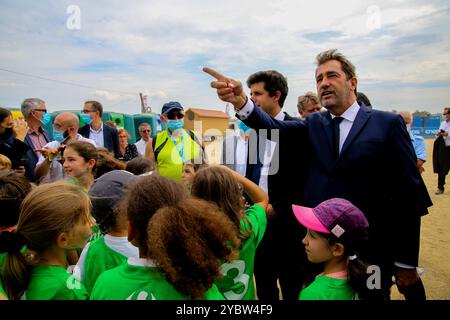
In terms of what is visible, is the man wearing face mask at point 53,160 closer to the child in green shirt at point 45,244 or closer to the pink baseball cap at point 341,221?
the child in green shirt at point 45,244

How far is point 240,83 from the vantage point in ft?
5.54

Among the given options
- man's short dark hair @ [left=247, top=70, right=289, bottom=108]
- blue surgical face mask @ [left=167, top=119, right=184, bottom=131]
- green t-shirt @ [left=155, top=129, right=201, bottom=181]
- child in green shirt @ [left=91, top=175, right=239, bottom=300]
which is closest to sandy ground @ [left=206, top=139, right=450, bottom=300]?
man's short dark hair @ [left=247, top=70, right=289, bottom=108]

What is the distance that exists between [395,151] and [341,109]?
1.31ft

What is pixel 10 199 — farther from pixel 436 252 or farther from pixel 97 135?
pixel 436 252

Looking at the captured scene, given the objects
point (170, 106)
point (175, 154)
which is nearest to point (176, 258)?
point (175, 154)

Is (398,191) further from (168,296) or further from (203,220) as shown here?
(168,296)

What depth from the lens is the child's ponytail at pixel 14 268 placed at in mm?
1353

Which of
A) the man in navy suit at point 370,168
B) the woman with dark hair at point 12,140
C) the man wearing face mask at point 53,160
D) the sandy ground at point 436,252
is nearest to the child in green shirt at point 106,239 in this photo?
the man in navy suit at point 370,168

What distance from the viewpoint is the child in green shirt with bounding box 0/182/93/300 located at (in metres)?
1.36

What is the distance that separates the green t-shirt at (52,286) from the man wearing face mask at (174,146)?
199cm

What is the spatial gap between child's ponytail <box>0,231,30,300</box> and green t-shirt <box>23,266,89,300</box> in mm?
31

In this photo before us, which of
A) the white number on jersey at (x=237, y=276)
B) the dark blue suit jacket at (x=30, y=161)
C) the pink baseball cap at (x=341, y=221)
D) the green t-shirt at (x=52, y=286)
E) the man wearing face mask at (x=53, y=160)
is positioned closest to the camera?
the green t-shirt at (x=52, y=286)

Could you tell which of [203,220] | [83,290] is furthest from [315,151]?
[83,290]

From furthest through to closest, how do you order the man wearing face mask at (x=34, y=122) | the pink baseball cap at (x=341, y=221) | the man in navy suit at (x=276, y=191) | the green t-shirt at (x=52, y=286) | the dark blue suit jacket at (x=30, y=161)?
the man wearing face mask at (x=34, y=122) < the dark blue suit jacket at (x=30, y=161) < the man in navy suit at (x=276, y=191) < the pink baseball cap at (x=341, y=221) < the green t-shirt at (x=52, y=286)
